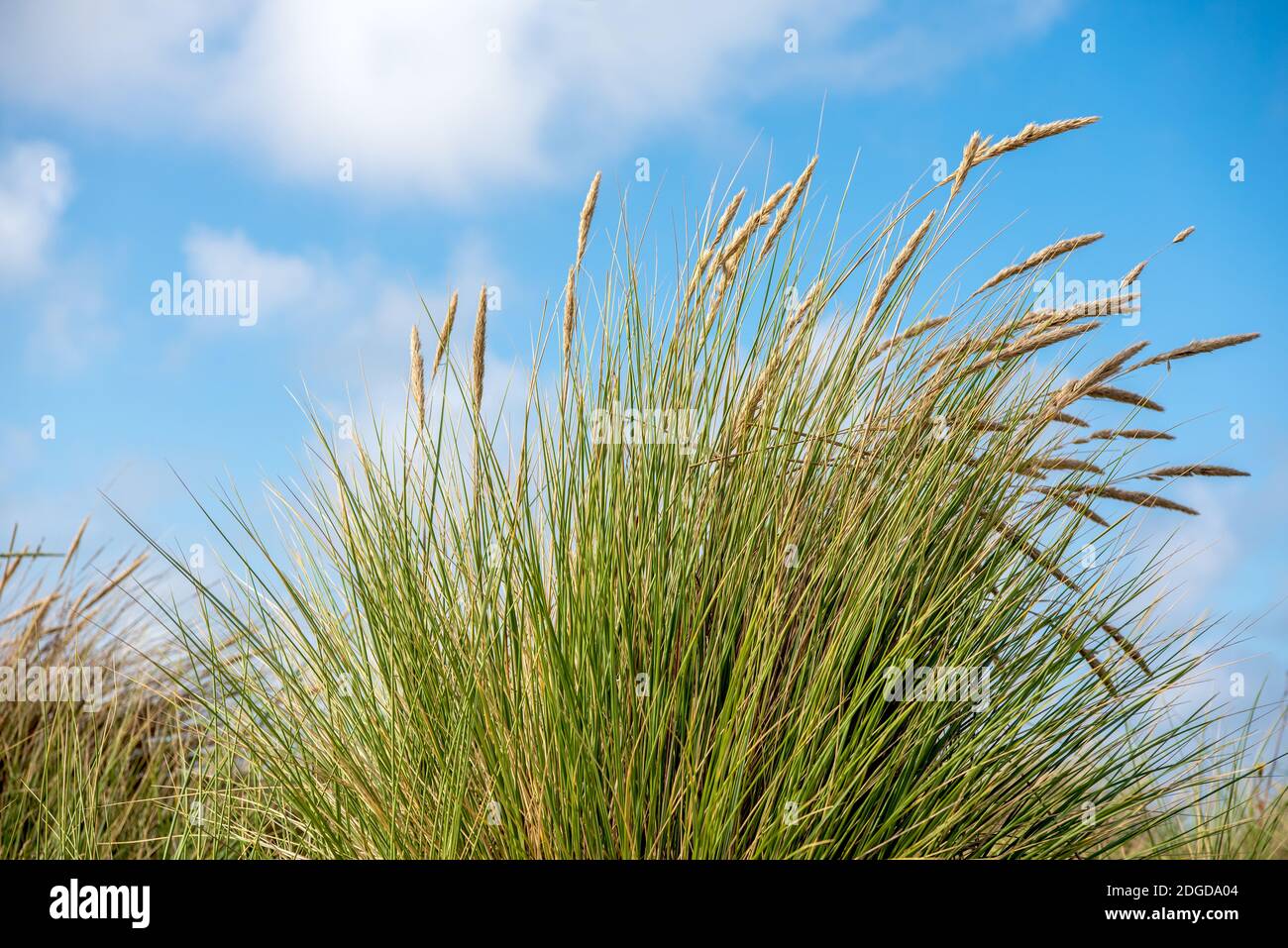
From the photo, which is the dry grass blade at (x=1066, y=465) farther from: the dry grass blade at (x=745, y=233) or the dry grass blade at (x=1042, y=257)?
the dry grass blade at (x=745, y=233)

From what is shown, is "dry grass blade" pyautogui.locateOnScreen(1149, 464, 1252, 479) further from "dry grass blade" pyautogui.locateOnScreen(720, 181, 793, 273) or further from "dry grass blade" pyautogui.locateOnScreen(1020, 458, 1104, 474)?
"dry grass blade" pyautogui.locateOnScreen(720, 181, 793, 273)

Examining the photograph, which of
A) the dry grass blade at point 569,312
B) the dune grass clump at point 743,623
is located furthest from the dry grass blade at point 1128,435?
the dry grass blade at point 569,312

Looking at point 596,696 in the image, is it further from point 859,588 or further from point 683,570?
point 859,588

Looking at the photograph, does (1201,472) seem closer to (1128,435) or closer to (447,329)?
(1128,435)

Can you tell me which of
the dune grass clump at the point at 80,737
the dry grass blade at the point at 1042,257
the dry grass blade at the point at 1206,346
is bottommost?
the dune grass clump at the point at 80,737

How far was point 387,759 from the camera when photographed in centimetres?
184

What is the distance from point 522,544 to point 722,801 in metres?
0.63

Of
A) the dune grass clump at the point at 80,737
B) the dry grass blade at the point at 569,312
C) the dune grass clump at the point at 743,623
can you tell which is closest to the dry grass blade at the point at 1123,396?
the dune grass clump at the point at 743,623

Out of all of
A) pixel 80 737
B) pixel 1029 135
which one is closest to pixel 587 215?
pixel 1029 135

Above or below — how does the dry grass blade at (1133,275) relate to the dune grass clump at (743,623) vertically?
above

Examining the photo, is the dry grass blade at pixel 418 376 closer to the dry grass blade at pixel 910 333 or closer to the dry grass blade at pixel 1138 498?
the dry grass blade at pixel 910 333

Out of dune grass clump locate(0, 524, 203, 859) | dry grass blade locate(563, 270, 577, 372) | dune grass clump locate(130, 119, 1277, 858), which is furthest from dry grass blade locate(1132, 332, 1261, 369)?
dune grass clump locate(0, 524, 203, 859)

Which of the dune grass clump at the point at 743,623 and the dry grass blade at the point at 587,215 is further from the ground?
the dry grass blade at the point at 587,215

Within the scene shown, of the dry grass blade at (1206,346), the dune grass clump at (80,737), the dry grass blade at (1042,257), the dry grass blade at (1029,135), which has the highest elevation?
the dry grass blade at (1029,135)
